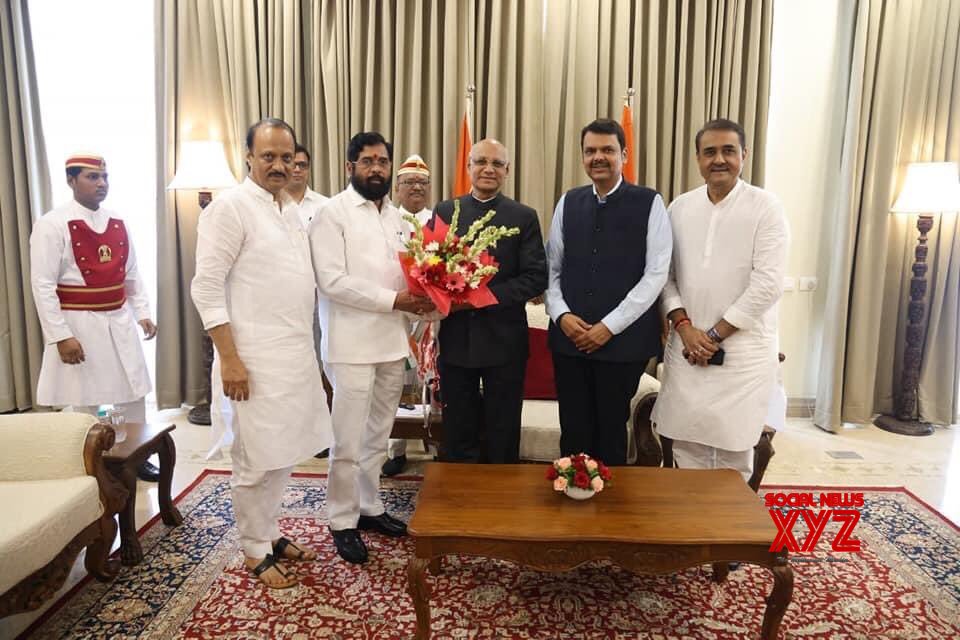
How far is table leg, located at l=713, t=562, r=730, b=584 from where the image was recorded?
2.33m

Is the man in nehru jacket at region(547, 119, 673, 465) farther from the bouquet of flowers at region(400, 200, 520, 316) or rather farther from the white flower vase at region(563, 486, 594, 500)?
the white flower vase at region(563, 486, 594, 500)

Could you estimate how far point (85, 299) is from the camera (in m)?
3.08

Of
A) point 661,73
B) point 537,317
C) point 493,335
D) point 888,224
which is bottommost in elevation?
point 537,317

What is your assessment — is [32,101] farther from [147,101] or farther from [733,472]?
[733,472]

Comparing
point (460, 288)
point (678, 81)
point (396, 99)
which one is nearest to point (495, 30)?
point (396, 99)

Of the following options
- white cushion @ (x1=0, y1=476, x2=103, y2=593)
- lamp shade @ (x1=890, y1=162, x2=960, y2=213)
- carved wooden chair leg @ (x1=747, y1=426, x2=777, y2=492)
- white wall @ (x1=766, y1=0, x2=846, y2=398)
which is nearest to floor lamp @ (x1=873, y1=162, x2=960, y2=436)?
lamp shade @ (x1=890, y1=162, x2=960, y2=213)

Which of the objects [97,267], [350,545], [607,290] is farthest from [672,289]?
[97,267]

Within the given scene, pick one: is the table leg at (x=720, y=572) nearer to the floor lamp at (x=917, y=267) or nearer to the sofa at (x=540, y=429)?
the sofa at (x=540, y=429)

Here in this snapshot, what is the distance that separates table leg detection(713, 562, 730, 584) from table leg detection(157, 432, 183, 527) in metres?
2.31

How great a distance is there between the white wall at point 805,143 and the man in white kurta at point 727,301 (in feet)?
7.96

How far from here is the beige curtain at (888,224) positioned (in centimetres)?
407

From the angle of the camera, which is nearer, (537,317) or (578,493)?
(578,493)

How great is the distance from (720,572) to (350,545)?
4.79 feet

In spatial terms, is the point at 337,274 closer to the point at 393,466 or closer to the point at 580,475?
the point at 580,475
